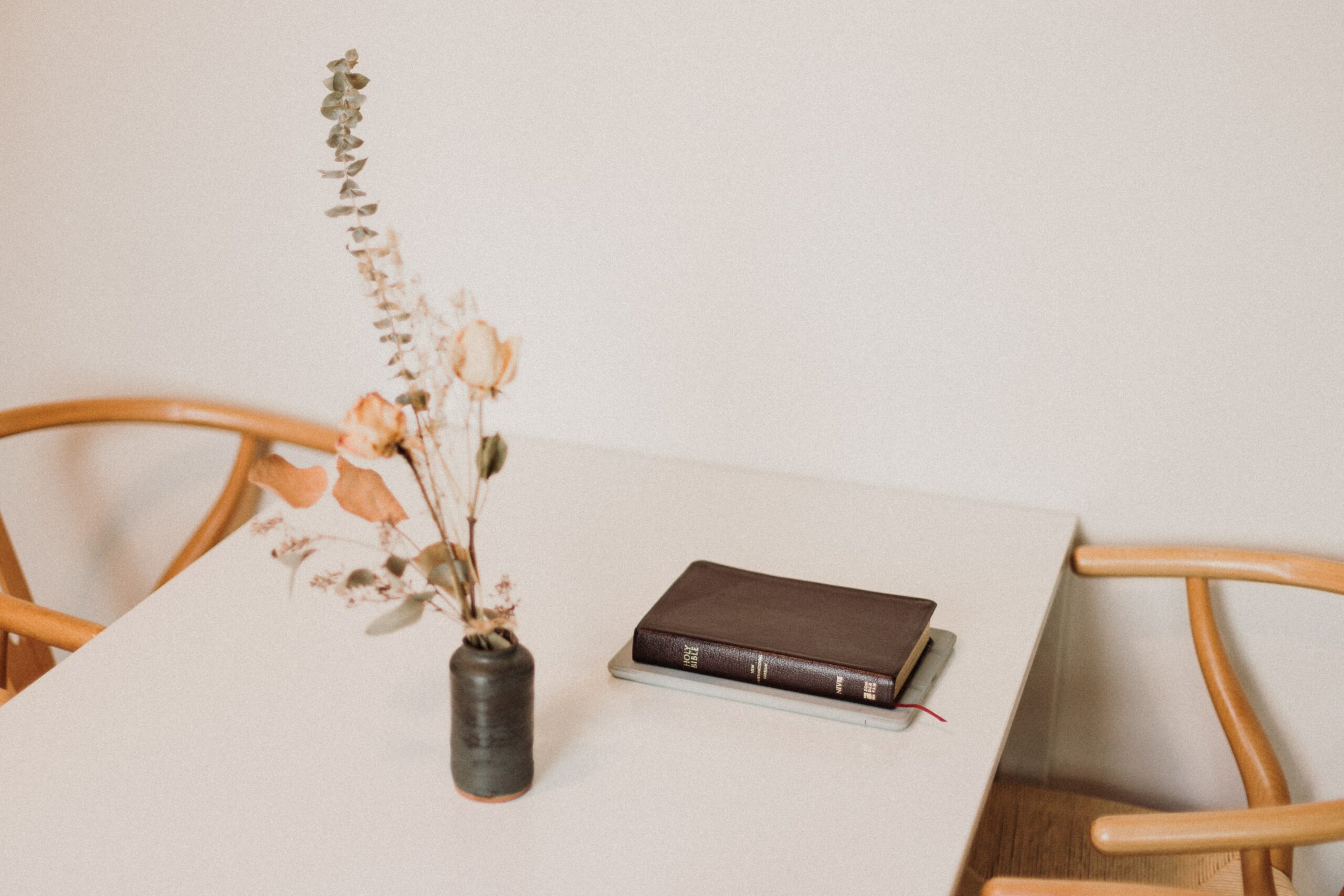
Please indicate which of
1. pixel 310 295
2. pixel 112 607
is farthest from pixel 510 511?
pixel 112 607

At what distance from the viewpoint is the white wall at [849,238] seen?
1.36 meters

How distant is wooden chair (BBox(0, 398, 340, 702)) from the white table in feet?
1.32

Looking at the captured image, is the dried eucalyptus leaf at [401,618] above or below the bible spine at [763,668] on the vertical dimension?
above

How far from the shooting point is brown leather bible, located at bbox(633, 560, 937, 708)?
1.07m

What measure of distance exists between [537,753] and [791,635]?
0.26 m

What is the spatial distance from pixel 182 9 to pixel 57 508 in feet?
2.95

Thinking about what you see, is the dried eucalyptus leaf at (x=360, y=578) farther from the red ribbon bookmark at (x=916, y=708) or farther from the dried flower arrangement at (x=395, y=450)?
the red ribbon bookmark at (x=916, y=708)

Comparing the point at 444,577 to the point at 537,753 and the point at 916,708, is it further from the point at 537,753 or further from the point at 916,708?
the point at 916,708

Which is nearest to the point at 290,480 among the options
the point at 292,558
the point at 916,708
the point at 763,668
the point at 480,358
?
the point at 292,558

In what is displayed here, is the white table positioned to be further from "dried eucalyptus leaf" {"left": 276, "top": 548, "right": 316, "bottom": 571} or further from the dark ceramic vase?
"dried eucalyptus leaf" {"left": 276, "top": 548, "right": 316, "bottom": 571}

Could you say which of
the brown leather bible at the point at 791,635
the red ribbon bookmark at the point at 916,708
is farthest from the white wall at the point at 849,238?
the red ribbon bookmark at the point at 916,708

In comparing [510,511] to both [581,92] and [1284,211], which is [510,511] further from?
[1284,211]

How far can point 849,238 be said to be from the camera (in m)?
1.49

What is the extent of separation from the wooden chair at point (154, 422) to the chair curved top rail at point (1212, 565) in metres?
1.04
